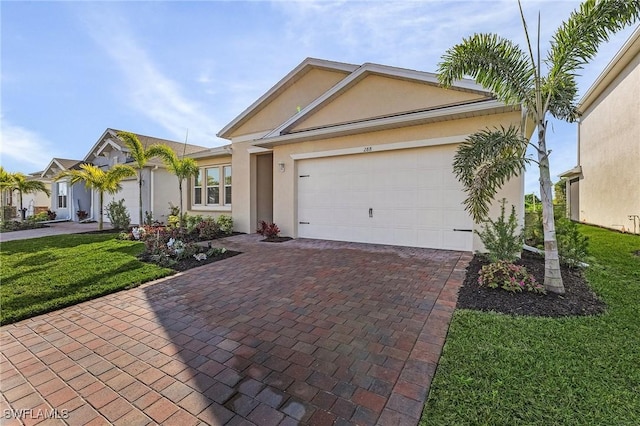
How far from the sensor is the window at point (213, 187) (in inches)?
526

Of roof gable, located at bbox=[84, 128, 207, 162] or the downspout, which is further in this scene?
roof gable, located at bbox=[84, 128, 207, 162]

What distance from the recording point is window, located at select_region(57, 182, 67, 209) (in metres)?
21.1

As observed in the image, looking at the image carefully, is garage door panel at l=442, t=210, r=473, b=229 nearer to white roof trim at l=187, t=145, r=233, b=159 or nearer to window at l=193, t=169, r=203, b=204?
white roof trim at l=187, t=145, r=233, b=159

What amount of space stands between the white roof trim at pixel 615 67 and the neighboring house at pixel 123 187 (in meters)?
19.7

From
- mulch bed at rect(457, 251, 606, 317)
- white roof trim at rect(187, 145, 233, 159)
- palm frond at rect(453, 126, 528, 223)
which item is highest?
white roof trim at rect(187, 145, 233, 159)

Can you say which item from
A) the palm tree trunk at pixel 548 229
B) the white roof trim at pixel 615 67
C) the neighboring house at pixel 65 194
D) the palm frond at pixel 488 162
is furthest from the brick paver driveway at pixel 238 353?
the neighboring house at pixel 65 194

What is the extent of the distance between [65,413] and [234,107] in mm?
12958

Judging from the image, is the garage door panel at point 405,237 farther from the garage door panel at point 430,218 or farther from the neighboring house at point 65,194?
the neighboring house at point 65,194

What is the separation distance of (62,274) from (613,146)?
21765mm

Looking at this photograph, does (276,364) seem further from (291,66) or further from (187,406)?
(291,66)

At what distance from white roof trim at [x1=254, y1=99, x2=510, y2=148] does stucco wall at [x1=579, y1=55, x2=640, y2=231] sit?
10.2 meters

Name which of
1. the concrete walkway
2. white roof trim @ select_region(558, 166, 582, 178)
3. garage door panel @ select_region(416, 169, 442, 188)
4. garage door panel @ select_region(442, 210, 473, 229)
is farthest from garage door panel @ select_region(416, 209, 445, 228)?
white roof trim @ select_region(558, 166, 582, 178)

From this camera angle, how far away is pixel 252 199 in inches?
474

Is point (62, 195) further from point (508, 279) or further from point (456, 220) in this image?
point (508, 279)
